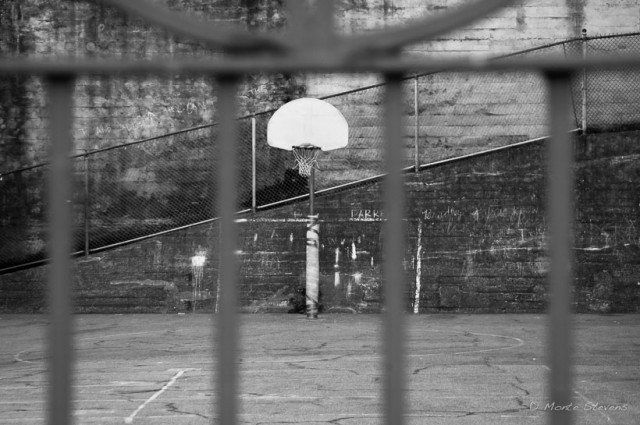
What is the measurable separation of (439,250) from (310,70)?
1214 centimetres

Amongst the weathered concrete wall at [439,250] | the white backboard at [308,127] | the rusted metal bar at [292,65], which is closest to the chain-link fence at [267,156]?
the weathered concrete wall at [439,250]

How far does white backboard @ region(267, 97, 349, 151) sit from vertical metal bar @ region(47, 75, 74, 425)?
1130cm

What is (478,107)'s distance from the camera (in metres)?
14.7

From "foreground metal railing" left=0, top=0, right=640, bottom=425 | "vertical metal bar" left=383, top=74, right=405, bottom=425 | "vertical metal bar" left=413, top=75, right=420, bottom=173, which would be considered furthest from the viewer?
"vertical metal bar" left=413, top=75, right=420, bottom=173

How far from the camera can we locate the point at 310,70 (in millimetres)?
1841

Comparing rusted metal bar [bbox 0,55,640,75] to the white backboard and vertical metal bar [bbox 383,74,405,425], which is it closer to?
vertical metal bar [bbox 383,74,405,425]

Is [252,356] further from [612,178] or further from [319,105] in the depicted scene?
[612,178]

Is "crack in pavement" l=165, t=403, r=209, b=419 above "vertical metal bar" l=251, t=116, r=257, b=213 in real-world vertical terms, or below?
below

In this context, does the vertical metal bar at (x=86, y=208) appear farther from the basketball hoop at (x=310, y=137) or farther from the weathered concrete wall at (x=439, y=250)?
the basketball hoop at (x=310, y=137)

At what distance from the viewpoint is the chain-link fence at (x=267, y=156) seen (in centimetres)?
1445

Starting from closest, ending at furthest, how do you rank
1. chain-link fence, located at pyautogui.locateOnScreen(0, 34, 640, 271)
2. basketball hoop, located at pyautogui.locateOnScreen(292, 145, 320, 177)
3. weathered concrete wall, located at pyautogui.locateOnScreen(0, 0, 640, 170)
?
1. basketball hoop, located at pyautogui.locateOnScreen(292, 145, 320, 177)
2. chain-link fence, located at pyautogui.locateOnScreen(0, 34, 640, 271)
3. weathered concrete wall, located at pyautogui.locateOnScreen(0, 0, 640, 170)

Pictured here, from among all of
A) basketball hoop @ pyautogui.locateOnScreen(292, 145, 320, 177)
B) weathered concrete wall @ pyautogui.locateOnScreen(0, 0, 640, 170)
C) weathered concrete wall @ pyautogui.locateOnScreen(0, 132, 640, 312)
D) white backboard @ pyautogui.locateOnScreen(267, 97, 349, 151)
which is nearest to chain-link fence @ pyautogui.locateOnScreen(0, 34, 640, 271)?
weathered concrete wall @ pyautogui.locateOnScreen(0, 0, 640, 170)

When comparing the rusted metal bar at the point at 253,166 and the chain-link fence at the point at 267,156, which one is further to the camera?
the chain-link fence at the point at 267,156

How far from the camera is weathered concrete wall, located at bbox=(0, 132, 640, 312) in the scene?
13.7 metres
